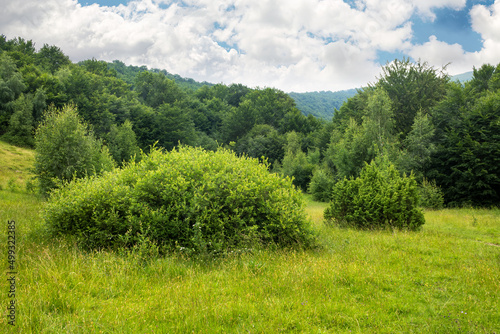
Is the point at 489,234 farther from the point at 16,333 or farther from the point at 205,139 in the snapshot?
the point at 205,139

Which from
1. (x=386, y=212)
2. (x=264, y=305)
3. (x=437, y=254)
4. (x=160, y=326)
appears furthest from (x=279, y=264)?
(x=386, y=212)

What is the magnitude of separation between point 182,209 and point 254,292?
331cm

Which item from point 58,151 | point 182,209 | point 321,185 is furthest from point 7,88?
point 182,209

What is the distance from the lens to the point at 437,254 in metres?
8.06

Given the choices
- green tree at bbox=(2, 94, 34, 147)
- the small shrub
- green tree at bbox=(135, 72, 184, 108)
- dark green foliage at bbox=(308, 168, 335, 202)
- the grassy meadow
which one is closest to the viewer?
the grassy meadow

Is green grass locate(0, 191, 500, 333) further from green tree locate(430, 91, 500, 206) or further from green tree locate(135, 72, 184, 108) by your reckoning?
green tree locate(135, 72, 184, 108)

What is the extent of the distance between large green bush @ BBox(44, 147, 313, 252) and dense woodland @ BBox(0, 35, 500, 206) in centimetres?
1591

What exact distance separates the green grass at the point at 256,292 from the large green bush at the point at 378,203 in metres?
4.63

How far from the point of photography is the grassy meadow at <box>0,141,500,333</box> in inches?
163

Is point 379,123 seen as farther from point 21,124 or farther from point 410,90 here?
point 21,124

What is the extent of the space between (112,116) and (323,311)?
64901 mm

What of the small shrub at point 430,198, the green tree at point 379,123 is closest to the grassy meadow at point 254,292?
the small shrub at point 430,198

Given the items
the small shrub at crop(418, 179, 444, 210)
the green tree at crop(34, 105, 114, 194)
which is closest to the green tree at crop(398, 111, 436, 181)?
the small shrub at crop(418, 179, 444, 210)

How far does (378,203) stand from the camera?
42.2 ft
